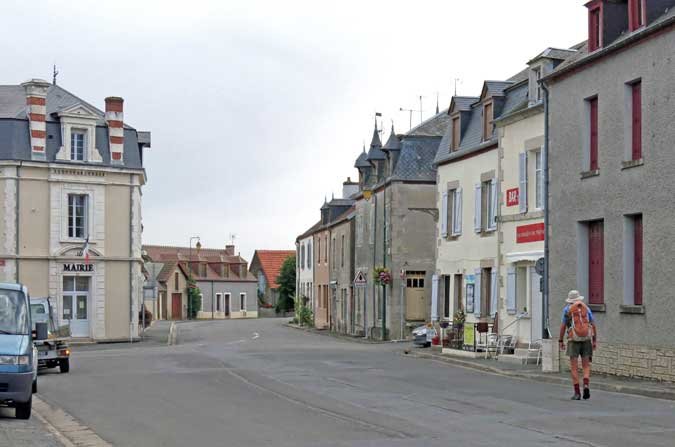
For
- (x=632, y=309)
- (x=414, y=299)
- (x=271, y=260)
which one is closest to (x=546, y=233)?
(x=632, y=309)

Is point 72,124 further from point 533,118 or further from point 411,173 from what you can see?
point 533,118

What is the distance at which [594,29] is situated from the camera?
75.7 feet

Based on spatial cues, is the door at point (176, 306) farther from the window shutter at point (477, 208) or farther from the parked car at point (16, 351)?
the parked car at point (16, 351)

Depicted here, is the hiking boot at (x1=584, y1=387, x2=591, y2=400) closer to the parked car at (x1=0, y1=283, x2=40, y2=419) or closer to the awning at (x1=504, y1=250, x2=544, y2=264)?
the parked car at (x1=0, y1=283, x2=40, y2=419)

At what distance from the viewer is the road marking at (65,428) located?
12.3 meters

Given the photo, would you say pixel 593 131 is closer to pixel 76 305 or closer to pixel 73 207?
pixel 73 207

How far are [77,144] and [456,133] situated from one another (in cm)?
1854

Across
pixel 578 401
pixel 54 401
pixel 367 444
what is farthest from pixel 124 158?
pixel 367 444

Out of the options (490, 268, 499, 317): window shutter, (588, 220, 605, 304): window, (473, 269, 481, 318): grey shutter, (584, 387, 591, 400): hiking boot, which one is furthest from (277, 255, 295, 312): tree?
(584, 387, 591, 400): hiking boot

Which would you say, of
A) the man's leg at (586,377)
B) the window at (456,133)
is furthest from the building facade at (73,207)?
the man's leg at (586,377)

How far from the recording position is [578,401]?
55.0 ft

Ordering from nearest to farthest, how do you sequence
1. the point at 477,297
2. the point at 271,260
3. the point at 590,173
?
the point at 590,173 → the point at 477,297 → the point at 271,260

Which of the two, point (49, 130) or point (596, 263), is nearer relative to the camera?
point (596, 263)

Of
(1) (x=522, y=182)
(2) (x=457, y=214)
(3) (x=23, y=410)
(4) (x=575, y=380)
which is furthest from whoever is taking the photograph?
(2) (x=457, y=214)
